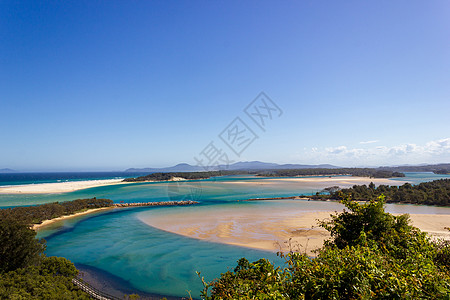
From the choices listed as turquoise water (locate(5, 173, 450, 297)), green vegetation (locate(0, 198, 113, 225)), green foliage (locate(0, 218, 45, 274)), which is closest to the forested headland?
green foliage (locate(0, 218, 45, 274))

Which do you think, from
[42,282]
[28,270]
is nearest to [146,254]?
[28,270]

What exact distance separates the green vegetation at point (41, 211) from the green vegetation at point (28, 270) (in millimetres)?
15648

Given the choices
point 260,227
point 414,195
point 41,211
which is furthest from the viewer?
point 414,195

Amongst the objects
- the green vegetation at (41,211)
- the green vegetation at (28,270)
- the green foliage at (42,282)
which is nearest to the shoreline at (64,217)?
the green vegetation at (41,211)

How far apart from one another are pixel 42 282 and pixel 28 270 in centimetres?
163

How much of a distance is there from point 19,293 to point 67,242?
44.8 feet

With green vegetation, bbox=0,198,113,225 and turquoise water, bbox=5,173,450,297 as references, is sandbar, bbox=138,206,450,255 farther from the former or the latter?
green vegetation, bbox=0,198,113,225

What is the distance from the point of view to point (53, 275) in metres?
9.75

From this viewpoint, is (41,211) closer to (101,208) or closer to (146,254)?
(101,208)

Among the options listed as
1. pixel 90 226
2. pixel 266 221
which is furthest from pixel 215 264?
pixel 90 226

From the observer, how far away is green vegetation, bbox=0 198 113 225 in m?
24.5

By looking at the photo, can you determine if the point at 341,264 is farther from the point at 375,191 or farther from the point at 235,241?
the point at 375,191

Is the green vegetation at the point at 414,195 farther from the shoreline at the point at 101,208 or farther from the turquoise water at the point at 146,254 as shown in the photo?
the shoreline at the point at 101,208

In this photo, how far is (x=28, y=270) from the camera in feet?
30.8
